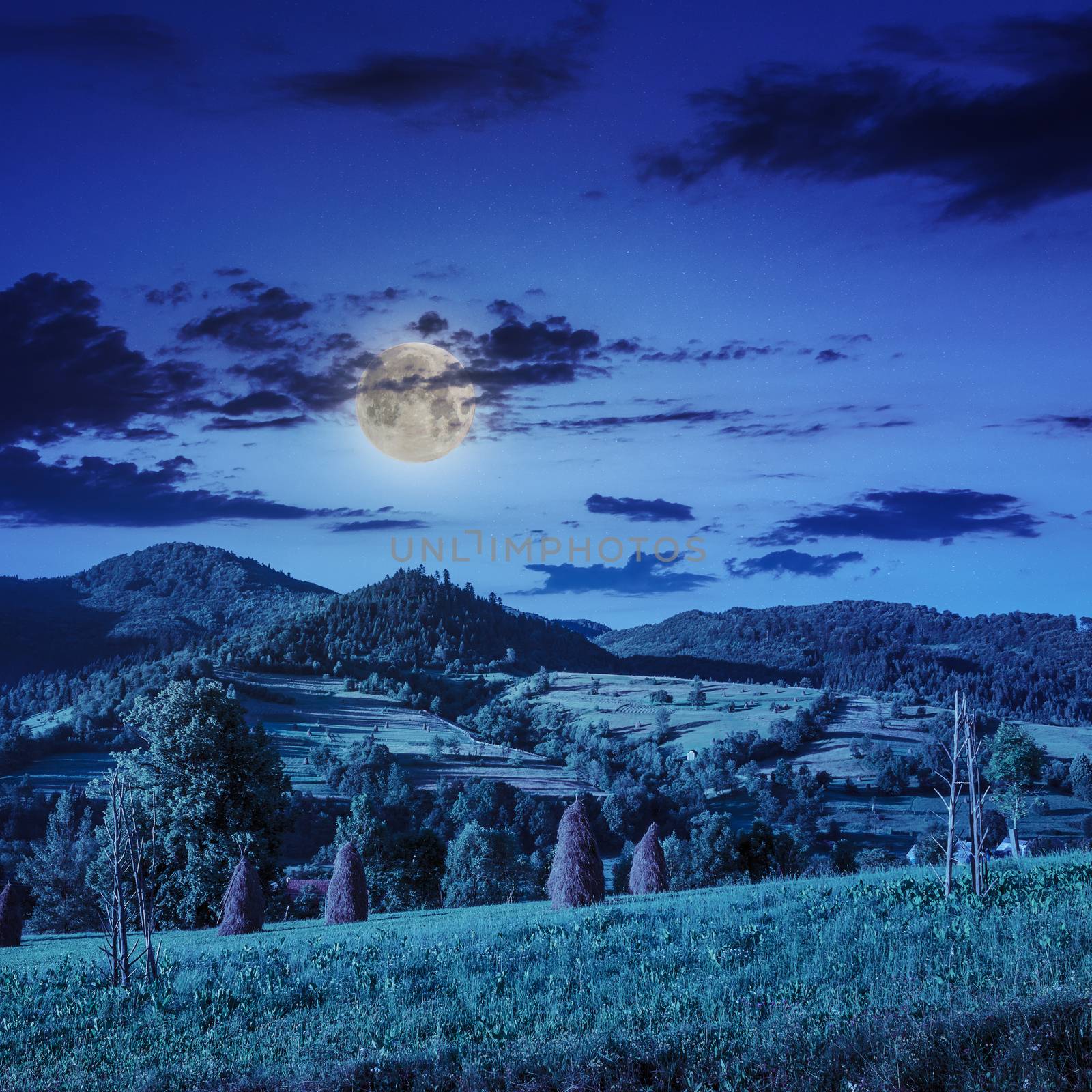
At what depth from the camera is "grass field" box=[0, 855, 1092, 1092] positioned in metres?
8.46

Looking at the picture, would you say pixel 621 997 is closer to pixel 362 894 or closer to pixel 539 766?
pixel 362 894

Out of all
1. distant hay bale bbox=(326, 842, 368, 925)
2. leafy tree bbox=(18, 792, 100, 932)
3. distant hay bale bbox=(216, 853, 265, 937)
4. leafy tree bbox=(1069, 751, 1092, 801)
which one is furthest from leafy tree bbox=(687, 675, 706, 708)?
distant hay bale bbox=(216, 853, 265, 937)

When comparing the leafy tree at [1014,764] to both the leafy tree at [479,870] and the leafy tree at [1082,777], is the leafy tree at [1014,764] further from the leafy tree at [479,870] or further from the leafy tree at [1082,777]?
the leafy tree at [1082,777]

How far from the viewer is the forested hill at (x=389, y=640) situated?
164 meters

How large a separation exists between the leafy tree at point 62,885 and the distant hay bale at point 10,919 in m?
23.2

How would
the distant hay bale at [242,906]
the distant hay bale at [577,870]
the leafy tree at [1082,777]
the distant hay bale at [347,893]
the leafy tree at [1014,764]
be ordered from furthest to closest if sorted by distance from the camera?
the leafy tree at [1082,777] < the leafy tree at [1014,764] < the distant hay bale at [347,893] < the distant hay bale at [242,906] < the distant hay bale at [577,870]

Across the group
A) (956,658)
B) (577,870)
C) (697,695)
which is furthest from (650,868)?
(956,658)

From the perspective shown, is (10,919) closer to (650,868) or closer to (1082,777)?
(650,868)

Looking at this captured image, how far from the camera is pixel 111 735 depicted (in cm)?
11656

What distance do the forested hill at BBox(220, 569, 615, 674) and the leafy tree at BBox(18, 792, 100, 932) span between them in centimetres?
8723

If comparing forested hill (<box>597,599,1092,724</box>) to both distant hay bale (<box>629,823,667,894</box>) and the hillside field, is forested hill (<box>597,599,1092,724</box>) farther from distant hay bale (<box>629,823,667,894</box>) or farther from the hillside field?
distant hay bale (<box>629,823,667,894</box>)

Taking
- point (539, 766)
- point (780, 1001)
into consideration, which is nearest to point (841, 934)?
point (780, 1001)

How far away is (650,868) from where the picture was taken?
110ft

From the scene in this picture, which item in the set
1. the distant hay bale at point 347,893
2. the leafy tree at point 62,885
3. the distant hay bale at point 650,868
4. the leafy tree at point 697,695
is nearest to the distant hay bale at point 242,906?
the distant hay bale at point 347,893
